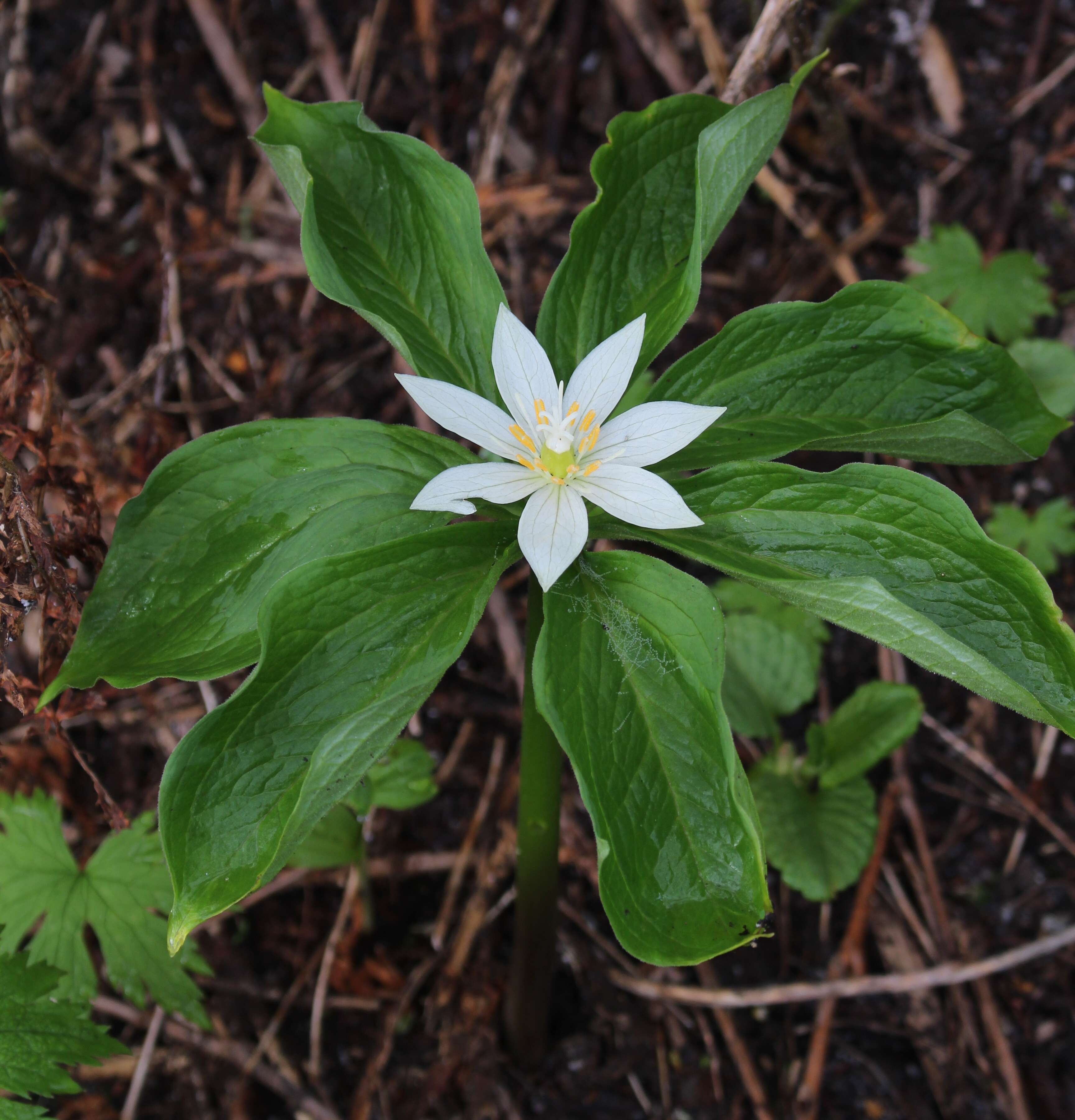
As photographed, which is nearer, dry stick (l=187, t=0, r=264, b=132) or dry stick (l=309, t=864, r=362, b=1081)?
dry stick (l=309, t=864, r=362, b=1081)

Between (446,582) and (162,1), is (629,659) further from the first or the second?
(162,1)

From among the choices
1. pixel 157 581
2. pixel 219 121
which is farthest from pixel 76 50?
pixel 157 581

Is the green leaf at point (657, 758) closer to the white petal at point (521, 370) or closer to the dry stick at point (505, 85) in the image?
the white petal at point (521, 370)

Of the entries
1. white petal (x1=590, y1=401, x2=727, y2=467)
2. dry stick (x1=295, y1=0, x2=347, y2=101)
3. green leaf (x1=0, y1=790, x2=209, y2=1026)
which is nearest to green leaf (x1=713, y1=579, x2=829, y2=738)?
white petal (x1=590, y1=401, x2=727, y2=467)

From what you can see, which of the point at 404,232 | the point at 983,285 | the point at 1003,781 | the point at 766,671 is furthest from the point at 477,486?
the point at 983,285

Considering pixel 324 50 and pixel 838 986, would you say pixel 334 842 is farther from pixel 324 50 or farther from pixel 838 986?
pixel 324 50

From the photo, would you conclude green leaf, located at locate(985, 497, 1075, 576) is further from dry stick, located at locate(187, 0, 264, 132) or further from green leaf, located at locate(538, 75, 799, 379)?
dry stick, located at locate(187, 0, 264, 132)
